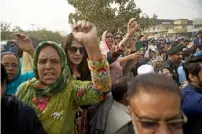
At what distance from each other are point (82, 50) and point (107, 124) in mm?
706

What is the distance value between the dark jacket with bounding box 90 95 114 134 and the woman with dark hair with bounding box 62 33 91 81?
0.28m

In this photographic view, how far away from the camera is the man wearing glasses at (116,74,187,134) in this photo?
49.0 inches

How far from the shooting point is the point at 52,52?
1863mm

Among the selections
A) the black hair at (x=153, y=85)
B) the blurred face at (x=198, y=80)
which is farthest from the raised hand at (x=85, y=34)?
the blurred face at (x=198, y=80)

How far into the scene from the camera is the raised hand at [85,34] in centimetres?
164

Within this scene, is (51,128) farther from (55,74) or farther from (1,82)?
(1,82)

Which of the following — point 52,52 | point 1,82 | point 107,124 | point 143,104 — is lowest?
point 107,124

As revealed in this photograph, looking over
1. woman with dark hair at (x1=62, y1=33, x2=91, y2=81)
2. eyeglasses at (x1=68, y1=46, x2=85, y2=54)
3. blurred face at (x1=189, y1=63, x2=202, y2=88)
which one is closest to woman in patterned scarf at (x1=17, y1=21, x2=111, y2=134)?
woman with dark hair at (x1=62, y1=33, x2=91, y2=81)

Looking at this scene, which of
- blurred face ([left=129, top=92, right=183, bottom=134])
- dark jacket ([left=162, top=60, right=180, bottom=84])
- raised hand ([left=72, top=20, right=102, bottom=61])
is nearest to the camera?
blurred face ([left=129, top=92, right=183, bottom=134])

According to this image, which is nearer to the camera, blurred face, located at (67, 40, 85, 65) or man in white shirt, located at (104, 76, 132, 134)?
man in white shirt, located at (104, 76, 132, 134)

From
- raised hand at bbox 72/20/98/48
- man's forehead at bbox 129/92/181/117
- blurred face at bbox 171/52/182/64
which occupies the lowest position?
man's forehead at bbox 129/92/181/117

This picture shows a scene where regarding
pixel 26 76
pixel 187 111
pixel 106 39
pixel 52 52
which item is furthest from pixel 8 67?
pixel 106 39

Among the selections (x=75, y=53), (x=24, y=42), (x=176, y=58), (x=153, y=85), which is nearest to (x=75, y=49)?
(x=75, y=53)

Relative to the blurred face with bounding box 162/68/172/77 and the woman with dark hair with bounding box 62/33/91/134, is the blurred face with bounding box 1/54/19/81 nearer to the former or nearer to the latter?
the woman with dark hair with bounding box 62/33/91/134
